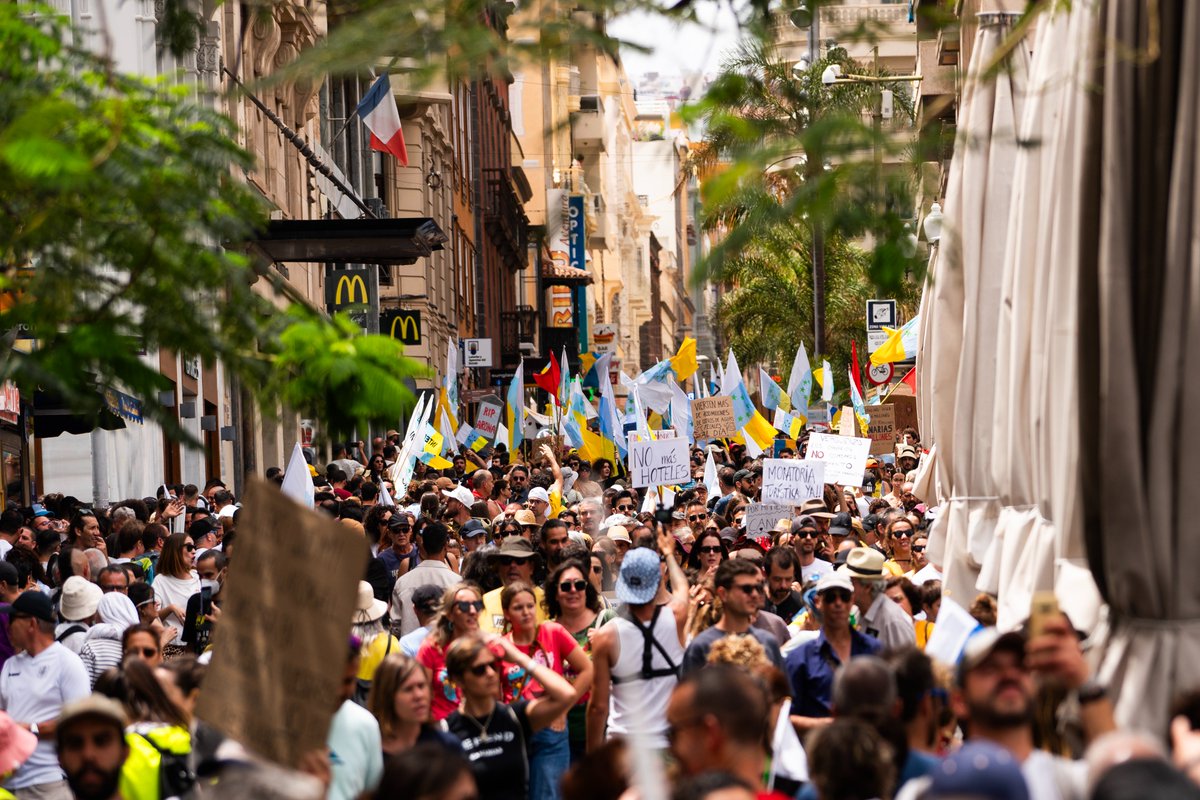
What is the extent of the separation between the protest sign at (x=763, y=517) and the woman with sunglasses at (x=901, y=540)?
6.54 ft

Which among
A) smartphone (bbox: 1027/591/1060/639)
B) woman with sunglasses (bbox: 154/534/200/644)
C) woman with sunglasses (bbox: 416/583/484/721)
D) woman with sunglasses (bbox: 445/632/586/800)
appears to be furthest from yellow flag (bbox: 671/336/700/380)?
smartphone (bbox: 1027/591/1060/639)

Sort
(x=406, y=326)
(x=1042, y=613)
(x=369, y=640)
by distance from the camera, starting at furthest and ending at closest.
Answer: (x=406, y=326)
(x=369, y=640)
(x=1042, y=613)

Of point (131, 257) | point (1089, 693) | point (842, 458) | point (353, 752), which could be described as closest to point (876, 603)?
point (353, 752)

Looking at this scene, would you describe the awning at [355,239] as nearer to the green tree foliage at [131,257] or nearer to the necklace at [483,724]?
the necklace at [483,724]

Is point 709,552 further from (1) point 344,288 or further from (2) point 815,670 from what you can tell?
(1) point 344,288

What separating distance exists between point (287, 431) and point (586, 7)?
29.9 metres

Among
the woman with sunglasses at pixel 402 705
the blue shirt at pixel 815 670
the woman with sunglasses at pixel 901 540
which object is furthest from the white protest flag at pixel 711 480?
the woman with sunglasses at pixel 402 705

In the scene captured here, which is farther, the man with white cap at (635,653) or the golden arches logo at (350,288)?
the golden arches logo at (350,288)

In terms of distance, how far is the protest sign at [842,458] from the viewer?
18562mm

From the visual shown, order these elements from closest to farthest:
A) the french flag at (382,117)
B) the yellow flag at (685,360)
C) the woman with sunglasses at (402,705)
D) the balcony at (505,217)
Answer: the woman with sunglasses at (402,705) → the french flag at (382,117) → the yellow flag at (685,360) → the balcony at (505,217)

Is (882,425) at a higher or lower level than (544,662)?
lower

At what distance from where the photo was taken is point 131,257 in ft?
20.9

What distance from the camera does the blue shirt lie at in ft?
28.8

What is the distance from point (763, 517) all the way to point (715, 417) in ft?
32.5
